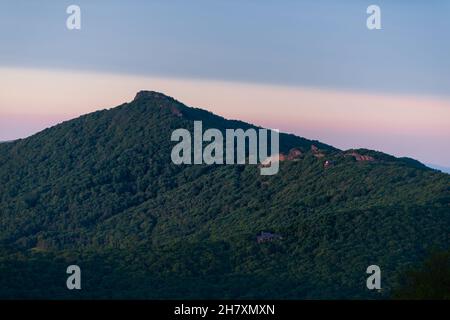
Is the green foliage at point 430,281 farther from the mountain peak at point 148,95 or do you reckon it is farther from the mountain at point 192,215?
the mountain peak at point 148,95

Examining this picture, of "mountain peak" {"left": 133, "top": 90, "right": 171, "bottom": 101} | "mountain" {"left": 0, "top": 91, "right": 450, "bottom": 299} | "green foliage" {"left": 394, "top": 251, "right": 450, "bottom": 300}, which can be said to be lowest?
"green foliage" {"left": 394, "top": 251, "right": 450, "bottom": 300}

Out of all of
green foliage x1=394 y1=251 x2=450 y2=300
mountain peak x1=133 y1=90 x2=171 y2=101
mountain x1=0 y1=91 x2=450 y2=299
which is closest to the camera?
green foliage x1=394 y1=251 x2=450 y2=300

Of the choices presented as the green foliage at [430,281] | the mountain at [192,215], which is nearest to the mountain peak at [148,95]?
the mountain at [192,215]

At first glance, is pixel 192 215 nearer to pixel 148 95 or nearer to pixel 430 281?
pixel 148 95

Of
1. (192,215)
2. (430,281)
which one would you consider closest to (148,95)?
(192,215)

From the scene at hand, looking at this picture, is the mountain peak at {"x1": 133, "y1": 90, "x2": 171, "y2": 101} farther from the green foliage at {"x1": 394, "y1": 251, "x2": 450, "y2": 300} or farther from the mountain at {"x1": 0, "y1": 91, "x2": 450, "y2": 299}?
the green foliage at {"x1": 394, "y1": 251, "x2": 450, "y2": 300}

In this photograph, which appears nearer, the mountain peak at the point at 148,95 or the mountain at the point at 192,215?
the mountain at the point at 192,215

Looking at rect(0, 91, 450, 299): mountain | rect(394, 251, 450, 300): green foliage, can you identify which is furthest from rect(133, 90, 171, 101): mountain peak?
rect(394, 251, 450, 300): green foliage

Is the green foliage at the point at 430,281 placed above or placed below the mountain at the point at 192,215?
below
